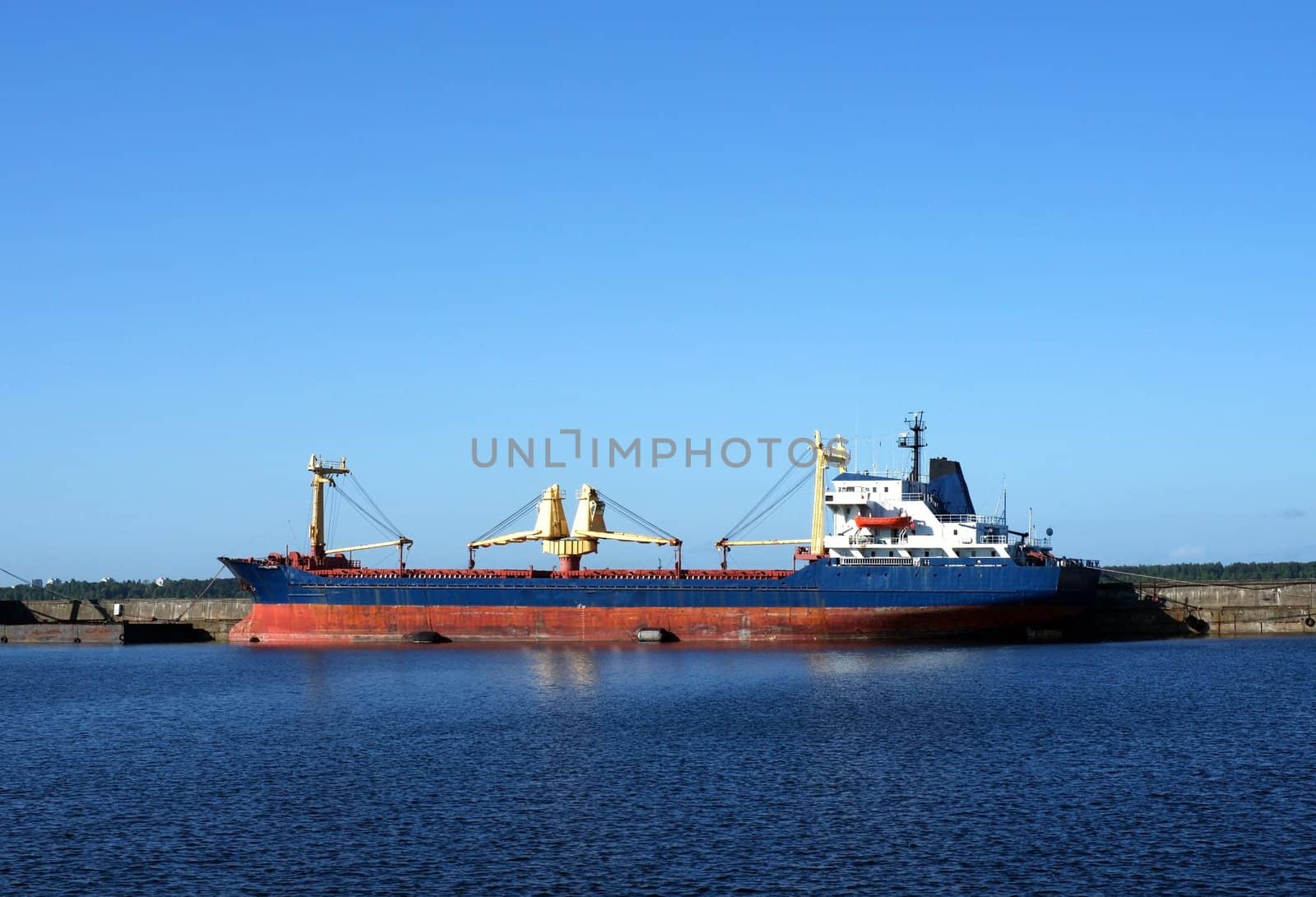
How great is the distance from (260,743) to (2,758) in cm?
650

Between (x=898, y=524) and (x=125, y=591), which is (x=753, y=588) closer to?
(x=898, y=524)

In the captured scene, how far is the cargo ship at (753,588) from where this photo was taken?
57.7 meters

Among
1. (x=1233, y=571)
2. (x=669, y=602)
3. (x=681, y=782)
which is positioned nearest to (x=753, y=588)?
(x=669, y=602)

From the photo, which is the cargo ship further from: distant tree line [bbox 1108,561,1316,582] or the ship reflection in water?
distant tree line [bbox 1108,561,1316,582]

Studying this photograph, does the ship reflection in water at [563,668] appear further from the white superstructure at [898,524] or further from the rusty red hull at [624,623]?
the white superstructure at [898,524]

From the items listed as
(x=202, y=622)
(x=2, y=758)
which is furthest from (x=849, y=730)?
(x=202, y=622)

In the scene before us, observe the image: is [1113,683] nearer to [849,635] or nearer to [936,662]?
[936,662]

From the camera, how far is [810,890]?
2039cm

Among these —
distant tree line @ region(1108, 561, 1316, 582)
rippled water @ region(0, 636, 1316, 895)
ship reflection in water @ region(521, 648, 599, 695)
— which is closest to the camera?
rippled water @ region(0, 636, 1316, 895)

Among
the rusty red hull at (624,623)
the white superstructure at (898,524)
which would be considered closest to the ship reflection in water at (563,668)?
the rusty red hull at (624,623)

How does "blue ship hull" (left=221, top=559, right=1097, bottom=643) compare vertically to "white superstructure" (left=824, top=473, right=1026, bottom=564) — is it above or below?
below

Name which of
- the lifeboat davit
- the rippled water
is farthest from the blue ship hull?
the rippled water

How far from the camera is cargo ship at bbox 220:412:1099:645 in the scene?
5769 cm

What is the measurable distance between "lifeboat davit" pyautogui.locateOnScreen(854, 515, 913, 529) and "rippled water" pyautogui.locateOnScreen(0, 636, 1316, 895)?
37.8 ft
